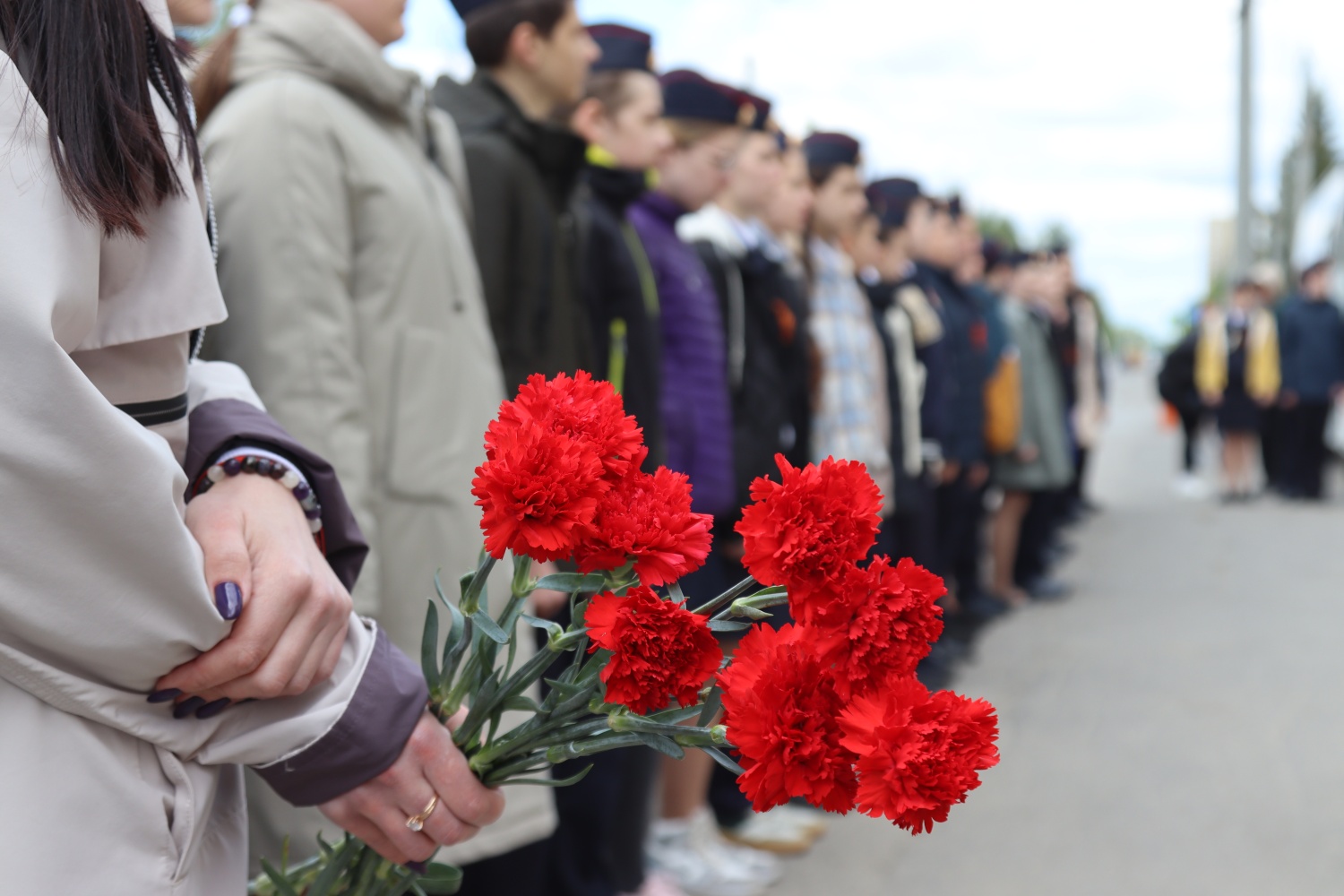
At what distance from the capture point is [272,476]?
1.27 meters

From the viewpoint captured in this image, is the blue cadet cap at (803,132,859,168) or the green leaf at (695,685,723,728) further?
the blue cadet cap at (803,132,859,168)

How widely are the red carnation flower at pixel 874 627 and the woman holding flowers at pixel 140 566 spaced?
1.33 feet

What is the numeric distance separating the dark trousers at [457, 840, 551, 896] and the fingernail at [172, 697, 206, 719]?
1260mm

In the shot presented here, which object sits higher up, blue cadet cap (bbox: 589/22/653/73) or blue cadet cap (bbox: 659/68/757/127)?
blue cadet cap (bbox: 589/22/653/73)

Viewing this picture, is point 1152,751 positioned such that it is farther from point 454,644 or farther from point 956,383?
point 454,644

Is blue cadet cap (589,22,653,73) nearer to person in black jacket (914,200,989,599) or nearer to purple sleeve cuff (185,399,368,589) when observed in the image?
purple sleeve cuff (185,399,368,589)

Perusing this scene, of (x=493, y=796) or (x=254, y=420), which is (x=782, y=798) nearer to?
(x=493, y=796)

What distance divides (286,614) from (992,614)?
A: 7.35 meters

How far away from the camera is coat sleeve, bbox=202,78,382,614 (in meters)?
1.94

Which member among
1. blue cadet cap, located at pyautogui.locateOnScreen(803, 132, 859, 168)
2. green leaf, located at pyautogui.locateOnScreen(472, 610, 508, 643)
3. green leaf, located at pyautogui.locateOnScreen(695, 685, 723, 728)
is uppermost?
green leaf, located at pyautogui.locateOnScreen(472, 610, 508, 643)

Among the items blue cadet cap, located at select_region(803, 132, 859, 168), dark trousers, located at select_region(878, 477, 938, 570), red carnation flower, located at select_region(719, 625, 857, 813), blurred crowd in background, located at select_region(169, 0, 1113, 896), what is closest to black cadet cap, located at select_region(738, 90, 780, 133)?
blurred crowd in background, located at select_region(169, 0, 1113, 896)

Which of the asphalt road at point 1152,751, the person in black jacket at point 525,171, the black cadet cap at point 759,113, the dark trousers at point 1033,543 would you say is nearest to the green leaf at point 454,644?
the person in black jacket at point 525,171

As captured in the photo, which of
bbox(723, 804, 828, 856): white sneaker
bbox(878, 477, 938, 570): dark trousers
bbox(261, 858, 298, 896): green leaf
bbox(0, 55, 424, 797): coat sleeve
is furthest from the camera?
bbox(878, 477, 938, 570): dark trousers

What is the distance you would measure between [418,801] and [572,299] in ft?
6.11
